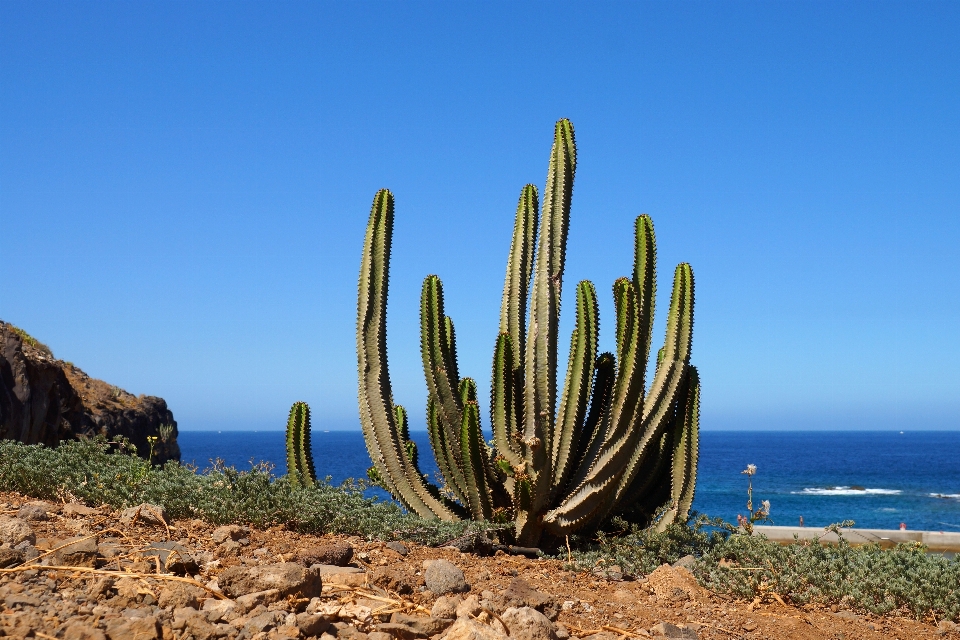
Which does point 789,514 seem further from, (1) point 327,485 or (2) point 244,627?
(2) point 244,627

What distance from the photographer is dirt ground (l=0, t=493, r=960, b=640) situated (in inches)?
130

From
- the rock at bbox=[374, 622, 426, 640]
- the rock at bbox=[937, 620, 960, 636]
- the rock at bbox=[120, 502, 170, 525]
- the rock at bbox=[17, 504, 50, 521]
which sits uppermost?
the rock at bbox=[17, 504, 50, 521]

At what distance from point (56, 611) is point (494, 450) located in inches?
183

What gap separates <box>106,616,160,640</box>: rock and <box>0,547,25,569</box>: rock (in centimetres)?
86

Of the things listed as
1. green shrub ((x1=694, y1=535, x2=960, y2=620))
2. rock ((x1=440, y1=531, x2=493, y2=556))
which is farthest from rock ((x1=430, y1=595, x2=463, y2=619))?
green shrub ((x1=694, y1=535, x2=960, y2=620))

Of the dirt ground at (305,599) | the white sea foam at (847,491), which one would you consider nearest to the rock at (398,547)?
the dirt ground at (305,599)

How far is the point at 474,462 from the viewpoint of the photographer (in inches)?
274

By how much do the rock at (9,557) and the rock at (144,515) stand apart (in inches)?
55.8

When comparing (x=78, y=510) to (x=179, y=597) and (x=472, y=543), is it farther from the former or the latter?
(x=472, y=543)

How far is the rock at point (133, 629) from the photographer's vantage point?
3113mm

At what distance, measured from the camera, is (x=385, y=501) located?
6805mm

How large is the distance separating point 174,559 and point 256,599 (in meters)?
0.66

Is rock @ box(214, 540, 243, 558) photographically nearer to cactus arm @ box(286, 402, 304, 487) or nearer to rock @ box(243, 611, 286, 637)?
rock @ box(243, 611, 286, 637)

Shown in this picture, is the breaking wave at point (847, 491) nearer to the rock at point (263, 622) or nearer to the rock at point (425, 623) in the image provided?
the rock at point (425, 623)
